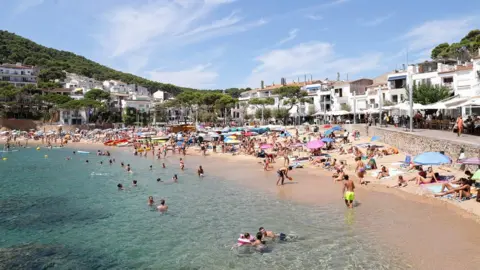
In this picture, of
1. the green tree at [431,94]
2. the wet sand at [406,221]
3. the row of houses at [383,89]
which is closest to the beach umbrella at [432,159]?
the wet sand at [406,221]

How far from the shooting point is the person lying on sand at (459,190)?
13852mm

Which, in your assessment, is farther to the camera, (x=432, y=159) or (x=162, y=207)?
(x=162, y=207)

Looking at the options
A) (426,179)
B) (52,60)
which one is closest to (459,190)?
(426,179)

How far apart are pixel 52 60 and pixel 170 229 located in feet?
423

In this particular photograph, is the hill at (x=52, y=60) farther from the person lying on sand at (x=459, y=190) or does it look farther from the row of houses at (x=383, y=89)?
the person lying on sand at (x=459, y=190)

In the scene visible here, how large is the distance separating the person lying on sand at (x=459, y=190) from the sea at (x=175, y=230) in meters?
3.95

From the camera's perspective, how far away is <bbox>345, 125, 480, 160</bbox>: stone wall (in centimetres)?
1687

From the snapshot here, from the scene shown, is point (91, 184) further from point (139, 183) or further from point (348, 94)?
point (348, 94)

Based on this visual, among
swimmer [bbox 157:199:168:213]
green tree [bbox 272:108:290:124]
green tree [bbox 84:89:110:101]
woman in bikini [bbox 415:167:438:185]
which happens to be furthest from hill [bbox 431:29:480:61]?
green tree [bbox 84:89:110:101]

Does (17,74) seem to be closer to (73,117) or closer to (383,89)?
(73,117)

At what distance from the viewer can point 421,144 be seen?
870 inches

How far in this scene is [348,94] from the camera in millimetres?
58750

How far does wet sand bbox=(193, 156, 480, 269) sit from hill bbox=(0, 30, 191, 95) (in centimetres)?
10257

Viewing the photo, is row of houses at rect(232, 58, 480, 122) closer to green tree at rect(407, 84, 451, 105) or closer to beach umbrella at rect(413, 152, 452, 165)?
green tree at rect(407, 84, 451, 105)
